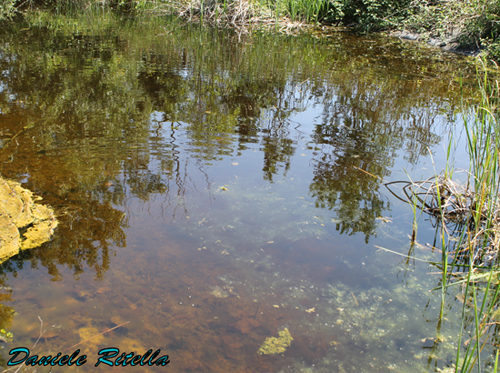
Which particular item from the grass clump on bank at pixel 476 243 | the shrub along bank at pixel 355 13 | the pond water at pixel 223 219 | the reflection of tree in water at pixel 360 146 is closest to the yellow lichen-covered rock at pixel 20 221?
the pond water at pixel 223 219

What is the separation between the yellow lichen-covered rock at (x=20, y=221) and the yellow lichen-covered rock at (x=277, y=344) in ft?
6.41

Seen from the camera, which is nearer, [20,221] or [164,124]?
[20,221]

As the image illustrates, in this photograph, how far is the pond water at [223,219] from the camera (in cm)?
243

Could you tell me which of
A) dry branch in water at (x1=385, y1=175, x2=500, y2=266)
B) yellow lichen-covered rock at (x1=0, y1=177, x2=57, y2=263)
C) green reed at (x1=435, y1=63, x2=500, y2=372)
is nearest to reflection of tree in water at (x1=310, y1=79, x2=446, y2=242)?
dry branch in water at (x1=385, y1=175, x2=500, y2=266)

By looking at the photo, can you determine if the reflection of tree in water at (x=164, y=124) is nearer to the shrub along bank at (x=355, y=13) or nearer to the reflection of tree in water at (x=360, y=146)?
the reflection of tree in water at (x=360, y=146)

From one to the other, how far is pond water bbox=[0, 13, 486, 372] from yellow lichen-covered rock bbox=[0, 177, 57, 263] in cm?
10

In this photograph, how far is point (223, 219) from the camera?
3566 mm

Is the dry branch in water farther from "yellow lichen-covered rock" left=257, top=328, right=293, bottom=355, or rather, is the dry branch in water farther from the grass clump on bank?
"yellow lichen-covered rock" left=257, top=328, right=293, bottom=355

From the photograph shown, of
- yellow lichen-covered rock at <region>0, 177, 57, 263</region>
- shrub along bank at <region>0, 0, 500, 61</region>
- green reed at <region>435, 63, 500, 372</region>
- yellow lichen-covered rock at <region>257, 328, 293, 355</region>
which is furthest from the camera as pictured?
shrub along bank at <region>0, 0, 500, 61</region>

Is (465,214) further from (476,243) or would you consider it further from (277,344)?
(277,344)

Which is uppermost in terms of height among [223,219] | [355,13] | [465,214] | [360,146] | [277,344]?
[355,13]

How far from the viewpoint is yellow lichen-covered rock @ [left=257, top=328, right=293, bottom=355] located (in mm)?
2367

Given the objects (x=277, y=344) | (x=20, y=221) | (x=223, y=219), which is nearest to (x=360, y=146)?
(x=223, y=219)

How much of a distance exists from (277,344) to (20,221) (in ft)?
7.68
